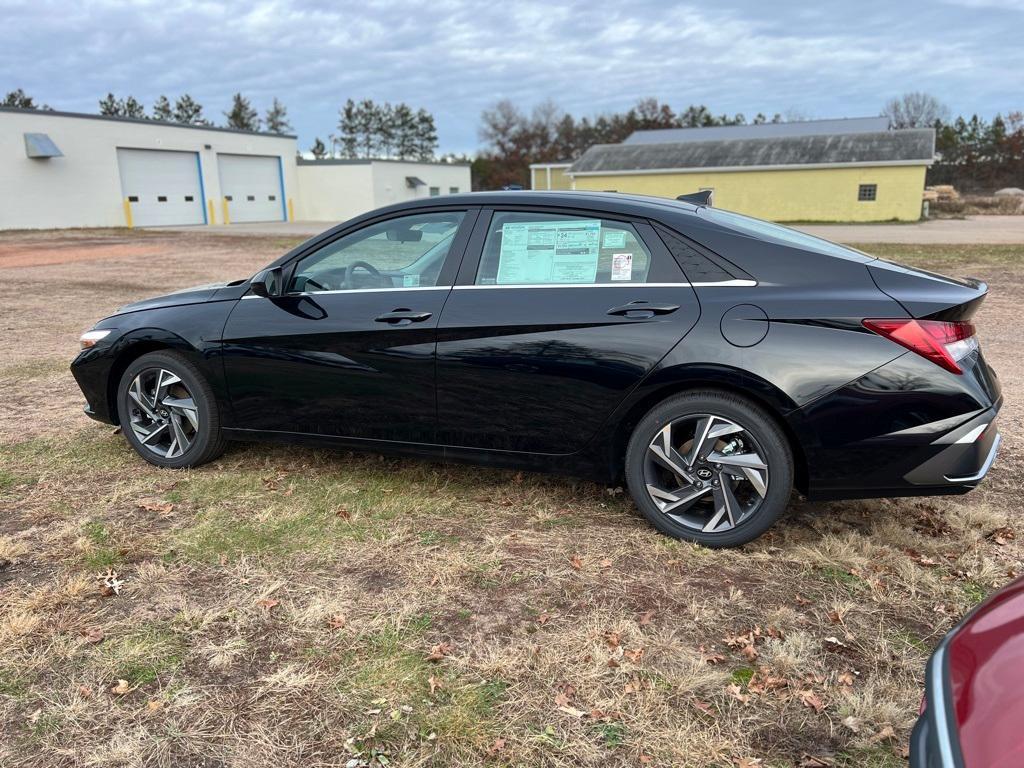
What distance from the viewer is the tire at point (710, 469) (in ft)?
11.1

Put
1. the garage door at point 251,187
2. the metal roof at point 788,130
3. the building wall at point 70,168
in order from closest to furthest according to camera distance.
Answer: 1. the building wall at point 70,168
2. the garage door at point 251,187
3. the metal roof at point 788,130

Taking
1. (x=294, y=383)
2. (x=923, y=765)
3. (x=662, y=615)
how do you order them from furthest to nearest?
(x=294, y=383), (x=662, y=615), (x=923, y=765)

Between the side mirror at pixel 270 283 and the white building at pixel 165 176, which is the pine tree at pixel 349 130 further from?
the side mirror at pixel 270 283

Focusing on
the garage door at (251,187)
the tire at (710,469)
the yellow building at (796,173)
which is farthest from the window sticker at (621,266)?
the garage door at (251,187)

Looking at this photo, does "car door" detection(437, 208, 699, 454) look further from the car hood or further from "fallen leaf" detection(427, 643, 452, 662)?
the car hood

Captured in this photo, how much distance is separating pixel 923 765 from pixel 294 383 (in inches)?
135

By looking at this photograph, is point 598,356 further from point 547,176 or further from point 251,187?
point 547,176

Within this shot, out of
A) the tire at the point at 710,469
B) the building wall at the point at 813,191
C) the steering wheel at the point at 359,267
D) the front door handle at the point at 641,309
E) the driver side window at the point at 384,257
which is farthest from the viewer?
the building wall at the point at 813,191

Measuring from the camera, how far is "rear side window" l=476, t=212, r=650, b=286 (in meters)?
3.69

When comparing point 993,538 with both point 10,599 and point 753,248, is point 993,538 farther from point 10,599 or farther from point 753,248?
point 10,599

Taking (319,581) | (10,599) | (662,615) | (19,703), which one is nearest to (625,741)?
(662,615)

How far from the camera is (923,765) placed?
153 centimetres

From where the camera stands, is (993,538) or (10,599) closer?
(10,599)

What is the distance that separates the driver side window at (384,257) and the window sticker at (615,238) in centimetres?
78
